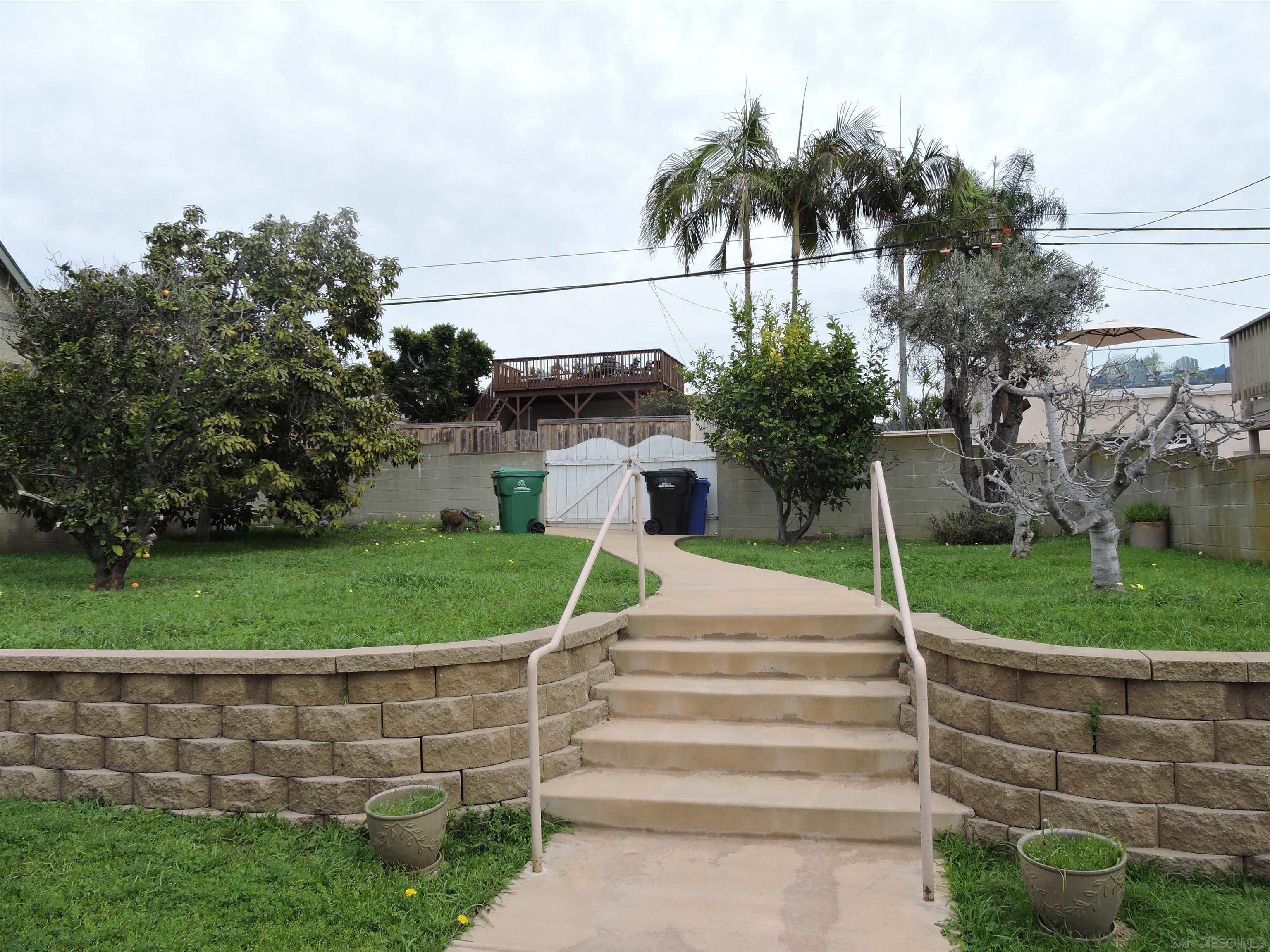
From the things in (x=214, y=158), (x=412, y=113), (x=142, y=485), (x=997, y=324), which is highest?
(x=412, y=113)

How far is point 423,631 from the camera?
410 cm

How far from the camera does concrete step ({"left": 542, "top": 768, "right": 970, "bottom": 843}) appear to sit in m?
3.20

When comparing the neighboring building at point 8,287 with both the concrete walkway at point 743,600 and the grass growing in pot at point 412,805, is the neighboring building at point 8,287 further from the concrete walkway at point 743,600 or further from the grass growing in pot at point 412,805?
the grass growing in pot at point 412,805

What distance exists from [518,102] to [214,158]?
4386 millimetres

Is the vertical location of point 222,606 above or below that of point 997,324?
below

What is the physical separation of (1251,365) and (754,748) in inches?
310

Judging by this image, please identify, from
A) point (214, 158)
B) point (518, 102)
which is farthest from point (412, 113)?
point (214, 158)

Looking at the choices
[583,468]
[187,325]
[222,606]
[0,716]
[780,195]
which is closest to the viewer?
[0,716]

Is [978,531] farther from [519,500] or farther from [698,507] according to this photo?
[519,500]

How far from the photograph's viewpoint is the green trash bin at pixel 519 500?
11.8 m

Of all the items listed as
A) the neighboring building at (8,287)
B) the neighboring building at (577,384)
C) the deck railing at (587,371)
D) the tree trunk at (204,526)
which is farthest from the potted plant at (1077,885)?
the deck railing at (587,371)

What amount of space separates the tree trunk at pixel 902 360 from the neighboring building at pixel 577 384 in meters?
6.15

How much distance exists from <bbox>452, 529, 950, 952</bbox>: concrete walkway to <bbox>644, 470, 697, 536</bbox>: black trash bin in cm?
820

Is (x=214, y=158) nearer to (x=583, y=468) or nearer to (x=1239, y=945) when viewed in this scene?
(x=583, y=468)
